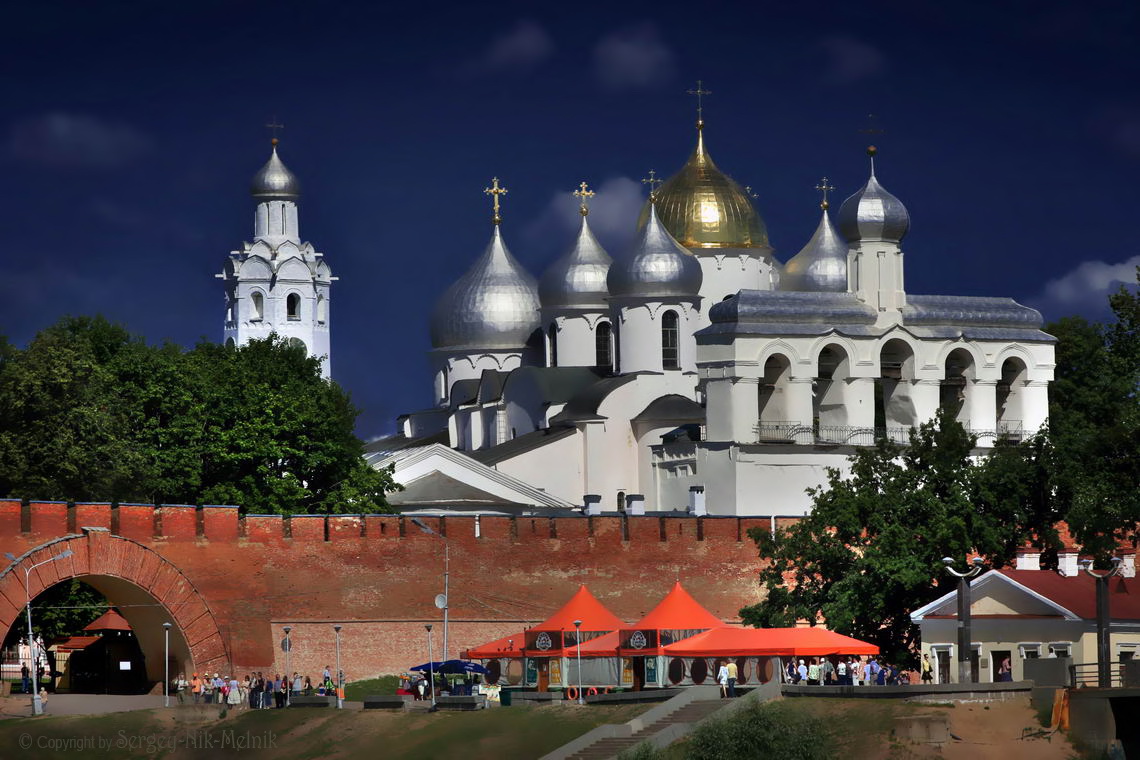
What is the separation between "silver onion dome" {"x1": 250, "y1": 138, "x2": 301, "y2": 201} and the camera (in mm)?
101750

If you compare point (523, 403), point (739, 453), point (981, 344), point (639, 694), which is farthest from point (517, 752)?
point (523, 403)

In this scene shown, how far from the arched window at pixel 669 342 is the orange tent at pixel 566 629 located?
2832 cm

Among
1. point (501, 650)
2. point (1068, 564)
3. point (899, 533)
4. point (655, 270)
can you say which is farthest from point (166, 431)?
point (1068, 564)

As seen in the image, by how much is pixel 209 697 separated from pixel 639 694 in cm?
994

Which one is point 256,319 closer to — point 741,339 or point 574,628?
point 741,339

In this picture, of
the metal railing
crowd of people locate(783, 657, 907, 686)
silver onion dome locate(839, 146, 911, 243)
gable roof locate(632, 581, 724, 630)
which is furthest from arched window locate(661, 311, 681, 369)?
the metal railing

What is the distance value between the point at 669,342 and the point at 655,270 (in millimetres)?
2411

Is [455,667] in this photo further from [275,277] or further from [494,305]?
[275,277]

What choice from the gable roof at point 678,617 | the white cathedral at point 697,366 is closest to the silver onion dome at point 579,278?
the white cathedral at point 697,366

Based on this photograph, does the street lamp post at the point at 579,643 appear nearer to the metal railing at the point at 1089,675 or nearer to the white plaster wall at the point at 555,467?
the metal railing at the point at 1089,675

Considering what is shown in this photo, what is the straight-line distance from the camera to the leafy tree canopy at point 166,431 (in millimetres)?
61531

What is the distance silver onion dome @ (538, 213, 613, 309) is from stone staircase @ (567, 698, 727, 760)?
Answer: 129 feet

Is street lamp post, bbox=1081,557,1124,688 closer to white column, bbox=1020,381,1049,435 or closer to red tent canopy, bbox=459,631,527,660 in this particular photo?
red tent canopy, bbox=459,631,527,660

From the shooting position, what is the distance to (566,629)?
54656 mm
